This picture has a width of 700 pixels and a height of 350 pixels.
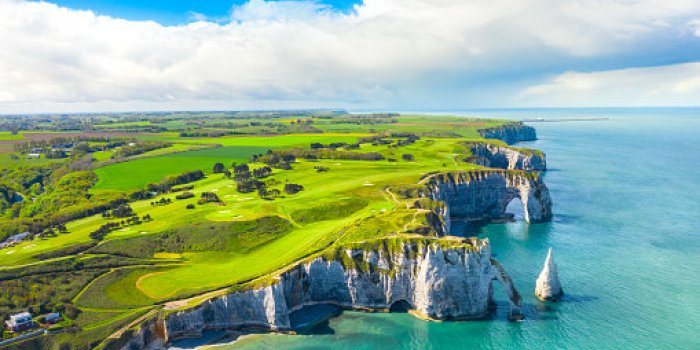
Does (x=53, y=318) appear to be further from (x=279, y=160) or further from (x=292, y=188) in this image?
(x=279, y=160)

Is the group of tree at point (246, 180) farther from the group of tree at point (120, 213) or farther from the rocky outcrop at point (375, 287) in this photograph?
the rocky outcrop at point (375, 287)

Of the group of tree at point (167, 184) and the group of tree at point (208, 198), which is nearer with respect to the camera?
the group of tree at point (208, 198)

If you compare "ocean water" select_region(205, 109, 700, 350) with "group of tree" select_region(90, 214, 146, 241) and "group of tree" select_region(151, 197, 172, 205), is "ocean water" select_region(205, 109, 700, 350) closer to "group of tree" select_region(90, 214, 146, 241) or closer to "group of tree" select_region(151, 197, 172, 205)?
"group of tree" select_region(90, 214, 146, 241)

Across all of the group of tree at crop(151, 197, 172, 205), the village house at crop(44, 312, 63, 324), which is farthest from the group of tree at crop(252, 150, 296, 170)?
the village house at crop(44, 312, 63, 324)

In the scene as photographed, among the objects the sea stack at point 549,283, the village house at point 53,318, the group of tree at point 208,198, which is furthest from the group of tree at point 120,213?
the sea stack at point 549,283

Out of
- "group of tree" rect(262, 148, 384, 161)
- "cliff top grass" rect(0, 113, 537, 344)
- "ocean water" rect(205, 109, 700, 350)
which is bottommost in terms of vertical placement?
"ocean water" rect(205, 109, 700, 350)

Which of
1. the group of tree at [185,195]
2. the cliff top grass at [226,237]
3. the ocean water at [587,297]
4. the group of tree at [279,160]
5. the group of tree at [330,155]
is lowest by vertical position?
the ocean water at [587,297]
